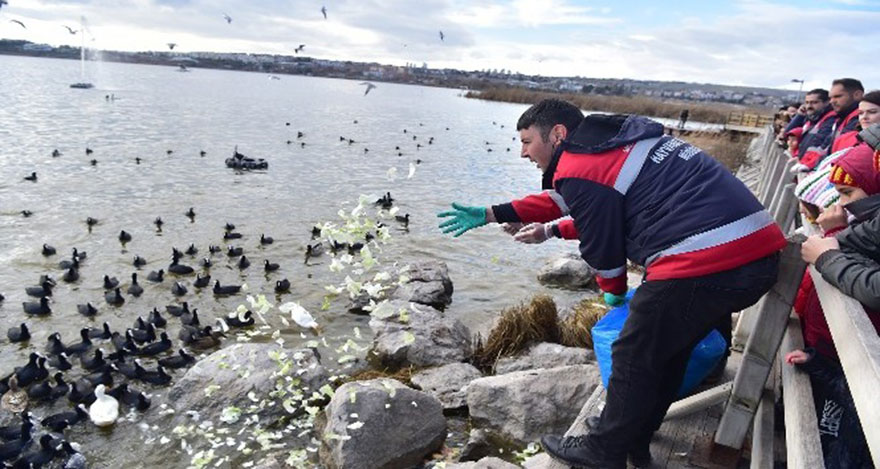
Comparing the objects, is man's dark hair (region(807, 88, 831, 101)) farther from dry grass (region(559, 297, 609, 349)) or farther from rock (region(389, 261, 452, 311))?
rock (region(389, 261, 452, 311))

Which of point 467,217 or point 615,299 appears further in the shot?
point 467,217

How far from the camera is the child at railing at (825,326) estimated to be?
3408 mm

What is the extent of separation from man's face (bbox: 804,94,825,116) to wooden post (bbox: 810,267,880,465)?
987cm

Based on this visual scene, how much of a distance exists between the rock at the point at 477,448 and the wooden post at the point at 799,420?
367cm

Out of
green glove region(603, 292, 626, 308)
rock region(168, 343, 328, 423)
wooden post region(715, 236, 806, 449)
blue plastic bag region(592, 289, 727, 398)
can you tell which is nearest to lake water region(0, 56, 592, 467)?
rock region(168, 343, 328, 423)

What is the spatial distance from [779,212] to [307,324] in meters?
7.97

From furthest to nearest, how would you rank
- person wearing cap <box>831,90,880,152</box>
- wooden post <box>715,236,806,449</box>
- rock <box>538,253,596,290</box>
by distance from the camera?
rock <box>538,253,596,290</box>, person wearing cap <box>831,90,880,152</box>, wooden post <box>715,236,806,449</box>

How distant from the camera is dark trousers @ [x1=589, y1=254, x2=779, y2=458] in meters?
3.64

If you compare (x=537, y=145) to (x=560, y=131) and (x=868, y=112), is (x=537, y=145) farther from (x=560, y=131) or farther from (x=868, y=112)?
(x=868, y=112)

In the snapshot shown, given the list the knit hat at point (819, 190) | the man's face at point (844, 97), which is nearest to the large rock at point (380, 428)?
the knit hat at point (819, 190)

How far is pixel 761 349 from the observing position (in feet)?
13.3

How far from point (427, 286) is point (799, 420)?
400 inches

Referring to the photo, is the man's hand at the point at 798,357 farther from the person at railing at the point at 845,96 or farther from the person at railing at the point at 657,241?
the person at railing at the point at 845,96

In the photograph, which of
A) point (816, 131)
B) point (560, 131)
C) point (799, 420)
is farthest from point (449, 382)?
point (816, 131)
